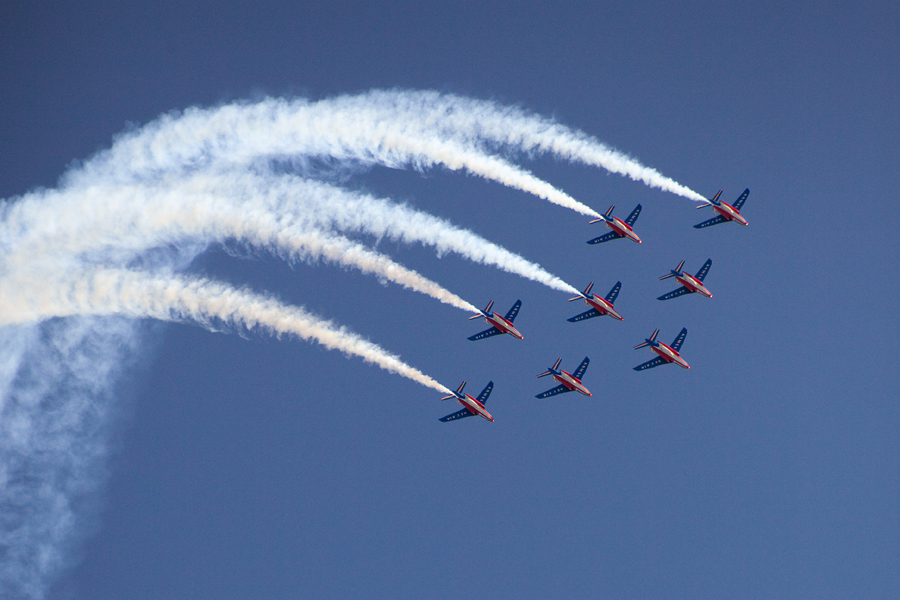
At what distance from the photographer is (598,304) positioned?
6197 centimetres

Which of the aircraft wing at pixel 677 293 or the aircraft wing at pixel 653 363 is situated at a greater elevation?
the aircraft wing at pixel 677 293

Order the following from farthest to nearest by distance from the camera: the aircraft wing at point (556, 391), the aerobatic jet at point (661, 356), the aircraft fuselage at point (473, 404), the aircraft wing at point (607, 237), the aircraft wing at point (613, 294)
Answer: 1. the aerobatic jet at point (661, 356)
2. the aircraft wing at point (556, 391)
3. the aircraft wing at point (613, 294)
4. the aircraft wing at point (607, 237)
5. the aircraft fuselage at point (473, 404)

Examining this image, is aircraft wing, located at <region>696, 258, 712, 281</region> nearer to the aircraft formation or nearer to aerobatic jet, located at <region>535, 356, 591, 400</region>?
the aircraft formation

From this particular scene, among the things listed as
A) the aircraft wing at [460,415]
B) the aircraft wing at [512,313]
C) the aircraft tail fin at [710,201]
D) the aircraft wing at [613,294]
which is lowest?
the aircraft wing at [460,415]

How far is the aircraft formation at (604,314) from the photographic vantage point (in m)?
59.8

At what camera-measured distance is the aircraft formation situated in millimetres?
59750

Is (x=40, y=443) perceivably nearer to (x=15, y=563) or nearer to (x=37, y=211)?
(x=15, y=563)

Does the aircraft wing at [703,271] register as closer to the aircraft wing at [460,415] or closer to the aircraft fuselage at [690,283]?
the aircraft fuselage at [690,283]

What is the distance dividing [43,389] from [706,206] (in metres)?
35.8

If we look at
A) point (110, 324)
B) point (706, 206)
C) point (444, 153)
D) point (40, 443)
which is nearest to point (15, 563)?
point (40, 443)

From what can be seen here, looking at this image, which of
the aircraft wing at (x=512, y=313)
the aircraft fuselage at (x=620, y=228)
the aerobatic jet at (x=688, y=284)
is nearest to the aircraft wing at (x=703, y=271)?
the aerobatic jet at (x=688, y=284)

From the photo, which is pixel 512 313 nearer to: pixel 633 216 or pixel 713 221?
pixel 633 216

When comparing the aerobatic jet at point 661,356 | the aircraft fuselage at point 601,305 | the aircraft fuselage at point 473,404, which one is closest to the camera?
the aircraft fuselage at point 473,404

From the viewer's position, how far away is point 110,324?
58312 mm
